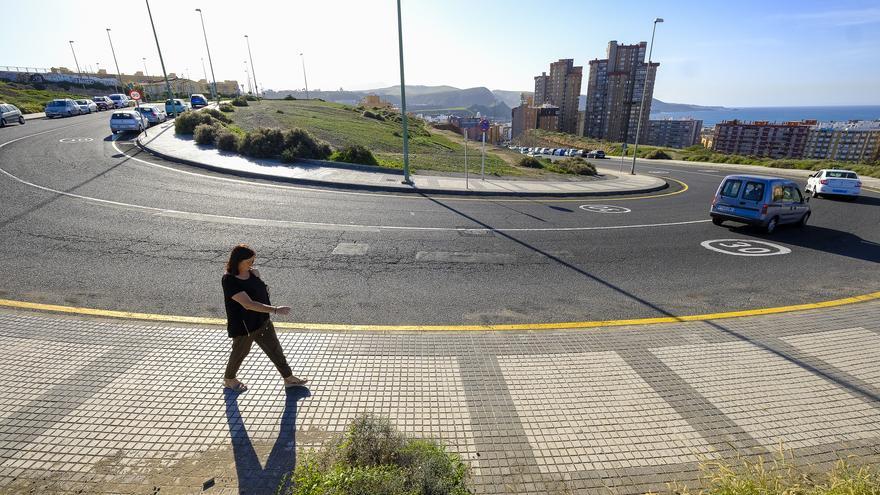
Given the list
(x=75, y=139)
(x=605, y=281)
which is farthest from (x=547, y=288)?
(x=75, y=139)

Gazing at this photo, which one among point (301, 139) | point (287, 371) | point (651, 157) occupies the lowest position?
point (651, 157)

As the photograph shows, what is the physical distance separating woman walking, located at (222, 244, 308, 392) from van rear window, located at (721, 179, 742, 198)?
1305 centimetres

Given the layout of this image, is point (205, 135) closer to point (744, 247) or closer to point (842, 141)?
point (744, 247)

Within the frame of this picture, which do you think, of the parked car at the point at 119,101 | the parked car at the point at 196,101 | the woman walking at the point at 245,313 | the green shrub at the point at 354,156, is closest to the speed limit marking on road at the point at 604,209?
the green shrub at the point at 354,156

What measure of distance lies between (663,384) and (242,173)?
16580 mm

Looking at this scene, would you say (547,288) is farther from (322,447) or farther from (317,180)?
(317,180)

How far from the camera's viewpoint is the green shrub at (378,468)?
8.25 feet

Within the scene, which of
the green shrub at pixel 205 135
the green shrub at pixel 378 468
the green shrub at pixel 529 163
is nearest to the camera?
the green shrub at pixel 378 468

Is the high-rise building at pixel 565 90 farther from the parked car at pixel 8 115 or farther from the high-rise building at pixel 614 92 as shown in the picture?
the parked car at pixel 8 115

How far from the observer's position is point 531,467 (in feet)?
11.4

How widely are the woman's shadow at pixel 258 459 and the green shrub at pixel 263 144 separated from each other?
1794 centimetres

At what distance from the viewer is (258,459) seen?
3.43 m

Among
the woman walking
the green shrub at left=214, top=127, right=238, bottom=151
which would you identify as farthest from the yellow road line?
the green shrub at left=214, top=127, right=238, bottom=151

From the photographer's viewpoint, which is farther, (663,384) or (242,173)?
(242,173)
